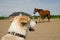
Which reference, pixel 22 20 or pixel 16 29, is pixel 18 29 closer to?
pixel 16 29

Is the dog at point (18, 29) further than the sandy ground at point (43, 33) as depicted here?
No

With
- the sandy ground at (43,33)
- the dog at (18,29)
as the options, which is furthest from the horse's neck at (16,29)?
the sandy ground at (43,33)

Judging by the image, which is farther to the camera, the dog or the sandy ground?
the sandy ground

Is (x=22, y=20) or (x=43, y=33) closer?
(x=22, y=20)

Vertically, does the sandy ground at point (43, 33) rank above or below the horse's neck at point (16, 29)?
below

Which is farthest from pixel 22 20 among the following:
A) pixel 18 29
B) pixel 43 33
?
pixel 43 33

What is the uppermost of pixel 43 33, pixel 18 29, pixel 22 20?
pixel 22 20

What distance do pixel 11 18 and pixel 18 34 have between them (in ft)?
2.16

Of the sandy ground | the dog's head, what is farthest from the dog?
the sandy ground

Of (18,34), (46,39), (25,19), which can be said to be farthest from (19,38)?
(46,39)

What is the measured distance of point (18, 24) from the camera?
498cm

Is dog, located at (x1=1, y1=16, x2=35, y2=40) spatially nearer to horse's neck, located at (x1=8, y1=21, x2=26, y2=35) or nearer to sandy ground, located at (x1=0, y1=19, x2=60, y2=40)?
horse's neck, located at (x1=8, y1=21, x2=26, y2=35)

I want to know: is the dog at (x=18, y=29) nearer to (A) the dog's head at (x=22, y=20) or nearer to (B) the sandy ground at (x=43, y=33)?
(A) the dog's head at (x=22, y=20)

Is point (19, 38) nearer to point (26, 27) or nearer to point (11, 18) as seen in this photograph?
point (26, 27)
